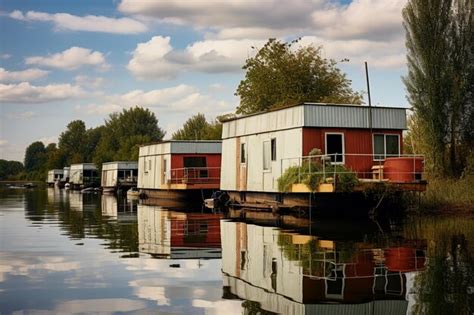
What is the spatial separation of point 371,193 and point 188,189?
66.3 ft

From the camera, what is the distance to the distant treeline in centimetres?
8425

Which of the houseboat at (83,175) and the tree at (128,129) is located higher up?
the tree at (128,129)

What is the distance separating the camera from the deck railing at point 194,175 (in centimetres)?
4341

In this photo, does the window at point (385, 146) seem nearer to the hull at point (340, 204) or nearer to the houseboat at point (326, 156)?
the houseboat at point (326, 156)

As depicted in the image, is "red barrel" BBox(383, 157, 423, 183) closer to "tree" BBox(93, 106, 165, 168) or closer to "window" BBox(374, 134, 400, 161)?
"window" BBox(374, 134, 400, 161)

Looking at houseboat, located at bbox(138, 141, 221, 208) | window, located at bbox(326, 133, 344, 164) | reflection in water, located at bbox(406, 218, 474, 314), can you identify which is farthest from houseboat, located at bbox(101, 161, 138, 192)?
reflection in water, located at bbox(406, 218, 474, 314)

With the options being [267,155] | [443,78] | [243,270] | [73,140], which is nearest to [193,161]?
[267,155]

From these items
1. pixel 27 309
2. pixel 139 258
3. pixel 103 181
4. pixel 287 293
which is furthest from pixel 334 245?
pixel 103 181

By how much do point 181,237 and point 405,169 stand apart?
413 inches

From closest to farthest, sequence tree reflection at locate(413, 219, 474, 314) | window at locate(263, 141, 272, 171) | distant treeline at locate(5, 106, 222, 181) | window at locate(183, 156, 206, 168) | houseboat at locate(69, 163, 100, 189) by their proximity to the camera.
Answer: tree reflection at locate(413, 219, 474, 314) → window at locate(263, 141, 272, 171) → window at locate(183, 156, 206, 168) → distant treeline at locate(5, 106, 222, 181) → houseboat at locate(69, 163, 100, 189)

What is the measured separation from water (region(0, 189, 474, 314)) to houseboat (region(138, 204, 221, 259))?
37mm

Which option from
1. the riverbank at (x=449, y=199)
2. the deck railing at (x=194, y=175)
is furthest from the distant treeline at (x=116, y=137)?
the riverbank at (x=449, y=199)

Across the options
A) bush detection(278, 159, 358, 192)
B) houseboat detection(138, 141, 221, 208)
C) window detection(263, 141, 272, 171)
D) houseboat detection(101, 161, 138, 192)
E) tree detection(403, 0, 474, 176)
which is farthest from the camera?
houseboat detection(101, 161, 138, 192)

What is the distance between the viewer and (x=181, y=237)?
1925 centimetres
